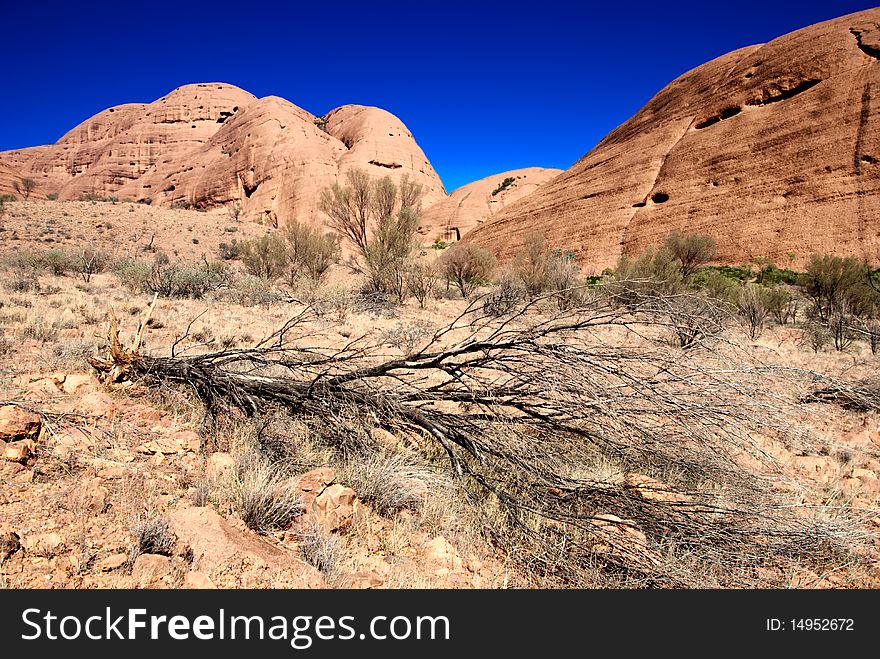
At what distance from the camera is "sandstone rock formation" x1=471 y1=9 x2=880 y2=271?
20781 millimetres

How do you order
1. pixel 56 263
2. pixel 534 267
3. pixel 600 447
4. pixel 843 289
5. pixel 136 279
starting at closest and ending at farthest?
pixel 600 447 → pixel 136 279 → pixel 843 289 → pixel 56 263 → pixel 534 267

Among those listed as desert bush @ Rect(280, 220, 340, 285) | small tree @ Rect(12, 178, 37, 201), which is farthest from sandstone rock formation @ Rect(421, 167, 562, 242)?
small tree @ Rect(12, 178, 37, 201)

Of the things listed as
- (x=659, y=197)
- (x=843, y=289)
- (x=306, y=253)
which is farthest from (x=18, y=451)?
(x=659, y=197)

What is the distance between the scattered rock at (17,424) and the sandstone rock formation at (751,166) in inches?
1044

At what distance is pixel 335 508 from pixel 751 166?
31.0m

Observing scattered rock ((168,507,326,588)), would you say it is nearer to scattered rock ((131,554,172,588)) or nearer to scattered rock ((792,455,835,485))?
scattered rock ((131,554,172,588))

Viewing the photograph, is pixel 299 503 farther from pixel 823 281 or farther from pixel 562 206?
Result: pixel 562 206

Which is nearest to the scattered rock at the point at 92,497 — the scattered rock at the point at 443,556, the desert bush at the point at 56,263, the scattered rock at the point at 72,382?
the scattered rock at the point at 72,382

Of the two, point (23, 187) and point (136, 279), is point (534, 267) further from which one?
point (23, 187)

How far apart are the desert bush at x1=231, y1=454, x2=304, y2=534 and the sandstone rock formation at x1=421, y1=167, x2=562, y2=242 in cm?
4053

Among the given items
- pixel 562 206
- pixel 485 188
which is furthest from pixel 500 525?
pixel 485 188

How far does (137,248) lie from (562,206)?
2758 cm

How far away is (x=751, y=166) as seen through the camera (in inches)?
944
